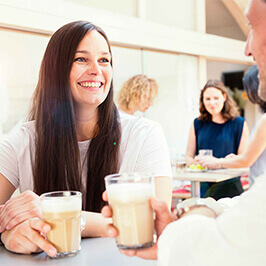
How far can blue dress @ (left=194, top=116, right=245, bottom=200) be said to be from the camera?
156 inches

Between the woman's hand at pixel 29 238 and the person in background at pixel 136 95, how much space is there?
321 centimetres

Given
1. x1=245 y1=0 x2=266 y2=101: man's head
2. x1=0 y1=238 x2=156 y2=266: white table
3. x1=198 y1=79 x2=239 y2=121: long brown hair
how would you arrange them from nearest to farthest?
x1=245 y1=0 x2=266 y2=101: man's head → x1=0 y1=238 x2=156 y2=266: white table → x1=198 y1=79 x2=239 y2=121: long brown hair

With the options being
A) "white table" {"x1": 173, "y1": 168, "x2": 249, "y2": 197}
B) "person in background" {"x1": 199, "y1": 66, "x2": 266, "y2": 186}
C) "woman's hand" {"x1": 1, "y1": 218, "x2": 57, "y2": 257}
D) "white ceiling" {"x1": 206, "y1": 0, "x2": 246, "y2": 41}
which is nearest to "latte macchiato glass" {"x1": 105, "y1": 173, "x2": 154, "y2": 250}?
"woman's hand" {"x1": 1, "y1": 218, "x2": 57, "y2": 257}

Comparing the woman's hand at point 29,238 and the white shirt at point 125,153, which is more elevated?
the white shirt at point 125,153

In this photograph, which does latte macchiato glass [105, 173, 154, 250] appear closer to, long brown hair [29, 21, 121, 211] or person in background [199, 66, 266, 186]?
long brown hair [29, 21, 121, 211]

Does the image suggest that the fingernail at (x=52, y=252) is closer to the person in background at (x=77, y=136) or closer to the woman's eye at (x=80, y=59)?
the person in background at (x=77, y=136)

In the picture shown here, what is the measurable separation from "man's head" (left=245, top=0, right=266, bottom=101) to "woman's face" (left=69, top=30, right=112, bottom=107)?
3.03 feet

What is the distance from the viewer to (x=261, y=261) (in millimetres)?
725

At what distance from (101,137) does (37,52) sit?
2993 mm

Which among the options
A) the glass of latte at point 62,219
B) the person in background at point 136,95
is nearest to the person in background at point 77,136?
the glass of latte at point 62,219

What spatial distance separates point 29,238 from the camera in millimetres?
1138

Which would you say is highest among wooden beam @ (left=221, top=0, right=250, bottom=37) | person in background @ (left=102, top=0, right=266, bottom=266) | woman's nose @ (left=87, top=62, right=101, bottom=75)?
wooden beam @ (left=221, top=0, right=250, bottom=37)

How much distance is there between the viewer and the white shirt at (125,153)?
1.63 meters

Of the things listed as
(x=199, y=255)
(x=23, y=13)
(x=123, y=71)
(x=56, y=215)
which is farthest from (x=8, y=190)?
(x=123, y=71)
